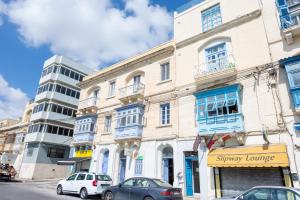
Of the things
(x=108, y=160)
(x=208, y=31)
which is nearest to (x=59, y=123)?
(x=108, y=160)

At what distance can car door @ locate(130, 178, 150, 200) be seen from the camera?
33.2ft

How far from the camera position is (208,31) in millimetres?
16438

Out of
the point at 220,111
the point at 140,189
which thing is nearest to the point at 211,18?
the point at 220,111

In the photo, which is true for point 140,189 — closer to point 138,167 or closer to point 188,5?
point 138,167

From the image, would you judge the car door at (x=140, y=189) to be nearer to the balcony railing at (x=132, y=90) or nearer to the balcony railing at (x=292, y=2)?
the balcony railing at (x=132, y=90)

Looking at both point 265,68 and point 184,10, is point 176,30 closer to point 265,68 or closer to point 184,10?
point 184,10

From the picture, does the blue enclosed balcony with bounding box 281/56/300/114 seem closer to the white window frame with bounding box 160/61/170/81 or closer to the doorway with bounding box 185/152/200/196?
the doorway with bounding box 185/152/200/196

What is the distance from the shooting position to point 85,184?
44.6 feet

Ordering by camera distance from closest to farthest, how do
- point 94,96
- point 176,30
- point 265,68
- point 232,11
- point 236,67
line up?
point 265,68 → point 236,67 → point 232,11 → point 176,30 → point 94,96

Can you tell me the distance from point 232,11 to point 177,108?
319 inches

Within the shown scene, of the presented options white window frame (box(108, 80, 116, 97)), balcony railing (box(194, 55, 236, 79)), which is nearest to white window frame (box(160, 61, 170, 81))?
balcony railing (box(194, 55, 236, 79))

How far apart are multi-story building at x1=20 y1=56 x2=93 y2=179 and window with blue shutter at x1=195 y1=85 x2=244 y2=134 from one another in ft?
77.6

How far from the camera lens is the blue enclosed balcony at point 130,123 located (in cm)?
1770

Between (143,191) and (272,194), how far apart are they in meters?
5.52
